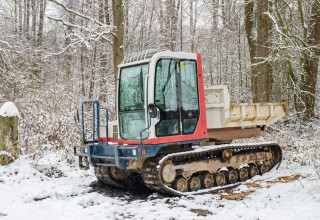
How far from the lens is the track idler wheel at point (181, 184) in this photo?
7.12 meters

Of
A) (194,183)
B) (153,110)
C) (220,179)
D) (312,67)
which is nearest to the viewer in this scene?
(153,110)

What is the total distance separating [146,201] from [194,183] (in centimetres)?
126

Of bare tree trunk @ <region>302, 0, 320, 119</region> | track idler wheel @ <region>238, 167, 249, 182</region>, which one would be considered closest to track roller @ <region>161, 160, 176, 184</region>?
track idler wheel @ <region>238, 167, 249, 182</region>

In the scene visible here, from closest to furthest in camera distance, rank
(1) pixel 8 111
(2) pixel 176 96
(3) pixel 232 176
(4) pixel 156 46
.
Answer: (2) pixel 176 96, (3) pixel 232 176, (1) pixel 8 111, (4) pixel 156 46

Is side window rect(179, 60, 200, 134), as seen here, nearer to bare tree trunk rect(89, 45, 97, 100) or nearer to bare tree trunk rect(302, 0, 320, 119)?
bare tree trunk rect(89, 45, 97, 100)

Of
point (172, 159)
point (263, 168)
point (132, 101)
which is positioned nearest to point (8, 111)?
point (132, 101)

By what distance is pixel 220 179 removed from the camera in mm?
7934

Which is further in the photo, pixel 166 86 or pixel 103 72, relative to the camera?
pixel 103 72

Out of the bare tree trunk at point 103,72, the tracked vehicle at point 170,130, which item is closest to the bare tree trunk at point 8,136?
the tracked vehicle at point 170,130

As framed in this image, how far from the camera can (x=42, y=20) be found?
74.5 ft

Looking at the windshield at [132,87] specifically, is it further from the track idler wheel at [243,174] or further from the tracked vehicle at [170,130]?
the track idler wheel at [243,174]

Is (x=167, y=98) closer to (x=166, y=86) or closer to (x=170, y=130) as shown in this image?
(x=166, y=86)

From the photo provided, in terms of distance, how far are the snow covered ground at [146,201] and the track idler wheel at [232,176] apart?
1.25 feet

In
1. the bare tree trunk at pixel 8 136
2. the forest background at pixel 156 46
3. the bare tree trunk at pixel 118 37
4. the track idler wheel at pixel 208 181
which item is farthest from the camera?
the bare tree trunk at pixel 118 37
